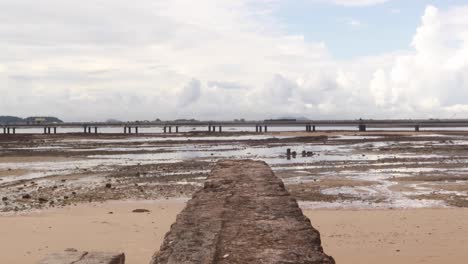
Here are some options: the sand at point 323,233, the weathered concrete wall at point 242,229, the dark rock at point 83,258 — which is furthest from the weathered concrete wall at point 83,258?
the sand at point 323,233

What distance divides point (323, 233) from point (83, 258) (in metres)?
5.96

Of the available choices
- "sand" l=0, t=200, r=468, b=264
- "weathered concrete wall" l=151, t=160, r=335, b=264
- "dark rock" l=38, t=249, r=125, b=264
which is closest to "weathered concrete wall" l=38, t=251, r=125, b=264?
"dark rock" l=38, t=249, r=125, b=264

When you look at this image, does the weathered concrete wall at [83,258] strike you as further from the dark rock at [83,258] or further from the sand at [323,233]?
the sand at [323,233]

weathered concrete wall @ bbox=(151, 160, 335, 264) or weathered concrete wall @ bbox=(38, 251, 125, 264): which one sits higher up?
weathered concrete wall @ bbox=(151, 160, 335, 264)

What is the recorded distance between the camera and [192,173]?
1026 inches

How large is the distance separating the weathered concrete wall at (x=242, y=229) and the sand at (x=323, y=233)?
272cm

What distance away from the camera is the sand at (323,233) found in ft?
32.5

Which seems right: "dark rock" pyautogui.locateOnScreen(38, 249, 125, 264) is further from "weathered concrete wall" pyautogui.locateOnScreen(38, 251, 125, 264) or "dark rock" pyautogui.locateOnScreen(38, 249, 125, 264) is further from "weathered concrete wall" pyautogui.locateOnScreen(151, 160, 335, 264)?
"weathered concrete wall" pyautogui.locateOnScreen(151, 160, 335, 264)

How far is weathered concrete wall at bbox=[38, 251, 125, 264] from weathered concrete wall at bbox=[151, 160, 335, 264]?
3.83ft

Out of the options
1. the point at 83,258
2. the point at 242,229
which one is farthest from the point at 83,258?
the point at 242,229

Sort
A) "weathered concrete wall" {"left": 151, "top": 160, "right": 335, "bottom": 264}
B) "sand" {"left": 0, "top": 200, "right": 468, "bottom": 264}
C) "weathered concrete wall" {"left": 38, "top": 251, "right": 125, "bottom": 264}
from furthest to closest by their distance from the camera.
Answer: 1. "sand" {"left": 0, "top": 200, "right": 468, "bottom": 264}
2. "weathered concrete wall" {"left": 38, "top": 251, "right": 125, "bottom": 264}
3. "weathered concrete wall" {"left": 151, "top": 160, "right": 335, "bottom": 264}

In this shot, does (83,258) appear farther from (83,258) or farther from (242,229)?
(242,229)

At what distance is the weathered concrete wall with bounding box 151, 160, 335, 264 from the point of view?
5199 mm

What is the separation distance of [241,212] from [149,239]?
5.08 m
